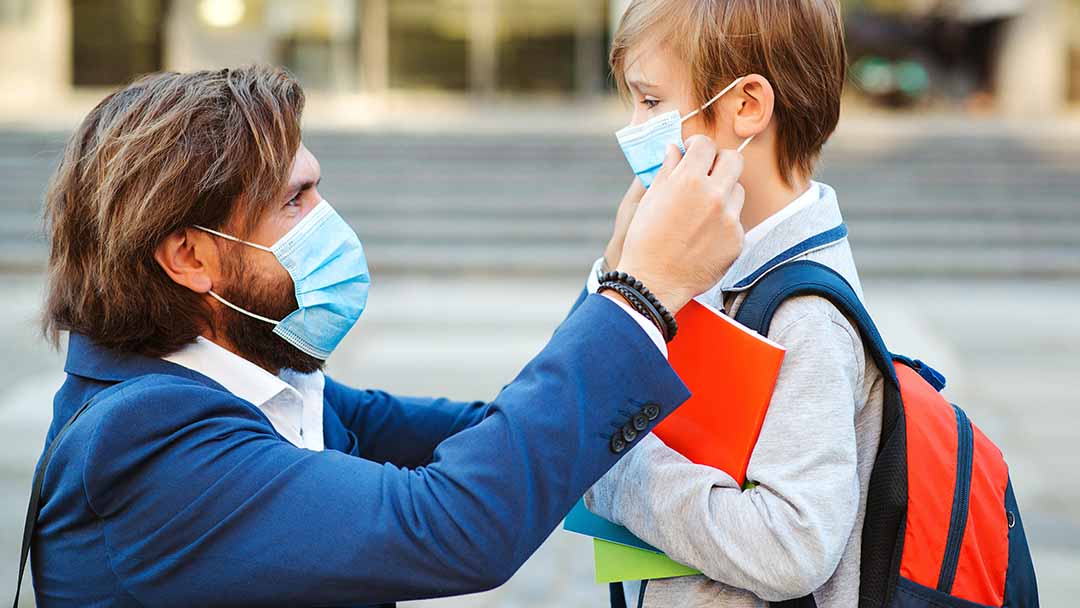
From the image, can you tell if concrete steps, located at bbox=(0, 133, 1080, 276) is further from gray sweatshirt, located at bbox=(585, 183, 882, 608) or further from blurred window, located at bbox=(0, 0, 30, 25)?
gray sweatshirt, located at bbox=(585, 183, 882, 608)

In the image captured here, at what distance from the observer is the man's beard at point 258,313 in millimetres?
1733

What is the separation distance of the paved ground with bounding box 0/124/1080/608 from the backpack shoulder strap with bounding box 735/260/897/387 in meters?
1.22

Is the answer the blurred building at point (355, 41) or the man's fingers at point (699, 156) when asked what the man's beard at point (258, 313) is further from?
the blurred building at point (355, 41)

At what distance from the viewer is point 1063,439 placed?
5.92 m

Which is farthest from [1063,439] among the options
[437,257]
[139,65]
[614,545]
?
[139,65]

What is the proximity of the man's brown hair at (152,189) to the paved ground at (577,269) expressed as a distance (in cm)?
39

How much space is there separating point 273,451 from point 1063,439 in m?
5.42

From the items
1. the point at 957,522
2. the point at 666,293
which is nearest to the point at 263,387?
the point at 666,293

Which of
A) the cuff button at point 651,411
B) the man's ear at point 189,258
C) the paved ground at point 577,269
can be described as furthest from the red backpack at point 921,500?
the paved ground at point 577,269

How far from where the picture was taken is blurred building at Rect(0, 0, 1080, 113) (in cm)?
2106

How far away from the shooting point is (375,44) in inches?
886

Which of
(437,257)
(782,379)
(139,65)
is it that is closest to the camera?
(782,379)

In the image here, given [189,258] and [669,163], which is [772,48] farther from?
[189,258]

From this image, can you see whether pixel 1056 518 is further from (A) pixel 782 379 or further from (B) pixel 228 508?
(B) pixel 228 508
